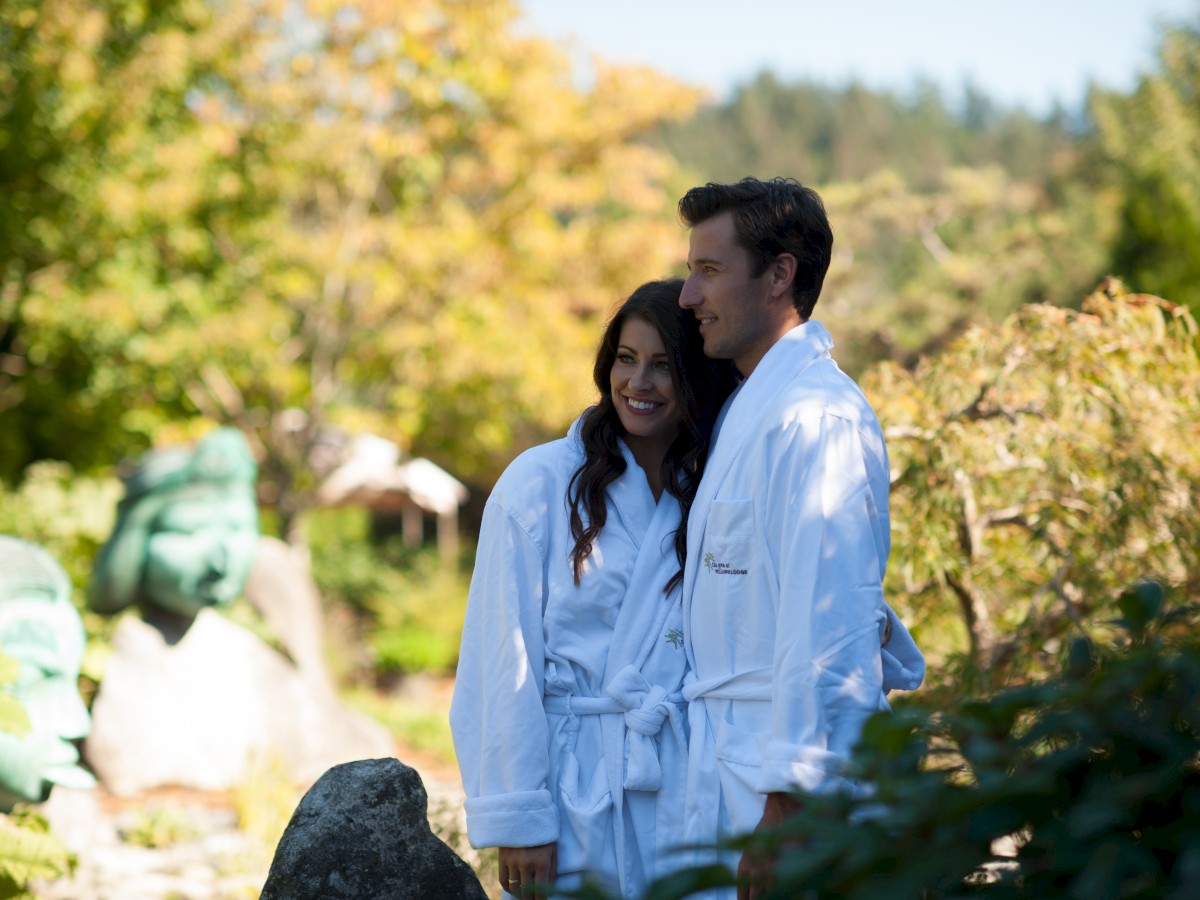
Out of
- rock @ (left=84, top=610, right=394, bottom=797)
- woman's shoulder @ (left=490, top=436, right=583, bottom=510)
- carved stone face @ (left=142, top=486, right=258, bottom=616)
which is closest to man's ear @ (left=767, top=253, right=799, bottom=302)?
woman's shoulder @ (left=490, top=436, right=583, bottom=510)

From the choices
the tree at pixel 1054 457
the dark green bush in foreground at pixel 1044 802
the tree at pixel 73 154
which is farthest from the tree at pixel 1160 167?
the dark green bush in foreground at pixel 1044 802

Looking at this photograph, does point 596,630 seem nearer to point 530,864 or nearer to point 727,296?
point 530,864

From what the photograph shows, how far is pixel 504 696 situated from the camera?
2395mm

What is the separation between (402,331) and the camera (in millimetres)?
11203

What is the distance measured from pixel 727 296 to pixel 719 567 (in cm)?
54

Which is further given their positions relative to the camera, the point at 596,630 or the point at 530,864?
the point at 596,630

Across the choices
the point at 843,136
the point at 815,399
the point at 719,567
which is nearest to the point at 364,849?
the point at 719,567

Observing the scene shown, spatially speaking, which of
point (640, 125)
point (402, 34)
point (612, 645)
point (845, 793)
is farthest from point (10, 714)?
point (640, 125)

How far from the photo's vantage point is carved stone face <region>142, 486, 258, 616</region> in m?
7.00

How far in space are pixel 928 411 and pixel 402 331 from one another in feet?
25.5

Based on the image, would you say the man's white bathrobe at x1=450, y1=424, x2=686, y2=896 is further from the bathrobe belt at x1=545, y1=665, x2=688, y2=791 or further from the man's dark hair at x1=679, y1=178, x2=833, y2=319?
the man's dark hair at x1=679, y1=178, x2=833, y2=319

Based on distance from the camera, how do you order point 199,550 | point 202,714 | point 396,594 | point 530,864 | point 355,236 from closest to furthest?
point 530,864, point 199,550, point 202,714, point 355,236, point 396,594

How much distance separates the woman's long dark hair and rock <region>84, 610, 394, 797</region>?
470 cm

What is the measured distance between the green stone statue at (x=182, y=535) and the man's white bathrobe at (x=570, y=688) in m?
4.95
